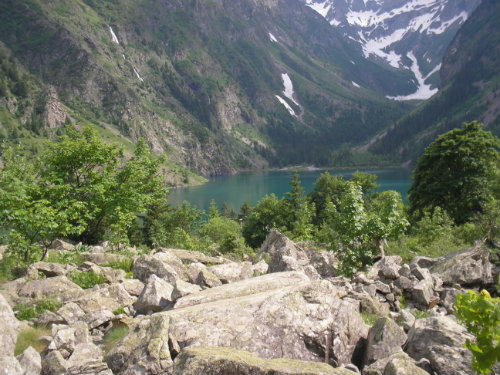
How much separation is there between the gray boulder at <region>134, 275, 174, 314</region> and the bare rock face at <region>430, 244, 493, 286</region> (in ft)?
30.2

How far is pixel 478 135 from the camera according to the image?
32625mm

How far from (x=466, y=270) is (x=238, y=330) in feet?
30.2

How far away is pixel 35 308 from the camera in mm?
8539

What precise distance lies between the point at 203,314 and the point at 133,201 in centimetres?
1290

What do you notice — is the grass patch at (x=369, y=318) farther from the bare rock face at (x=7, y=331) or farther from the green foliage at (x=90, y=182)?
the green foliage at (x=90, y=182)

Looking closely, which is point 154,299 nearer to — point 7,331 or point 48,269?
point 7,331

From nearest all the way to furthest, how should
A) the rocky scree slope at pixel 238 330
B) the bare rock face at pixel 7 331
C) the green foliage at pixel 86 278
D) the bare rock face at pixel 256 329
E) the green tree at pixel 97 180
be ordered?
the rocky scree slope at pixel 238 330 < the bare rock face at pixel 256 329 < the bare rock face at pixel 7 331 < the green foliage at pixel 86 278 < the green tree at pixel 97 180

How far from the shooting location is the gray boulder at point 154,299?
27.6 feet

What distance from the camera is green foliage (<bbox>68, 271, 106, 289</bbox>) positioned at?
1065 cm

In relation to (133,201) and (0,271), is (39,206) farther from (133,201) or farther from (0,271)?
(133,201)

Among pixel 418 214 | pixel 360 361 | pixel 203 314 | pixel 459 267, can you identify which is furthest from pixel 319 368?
pixel 418 214

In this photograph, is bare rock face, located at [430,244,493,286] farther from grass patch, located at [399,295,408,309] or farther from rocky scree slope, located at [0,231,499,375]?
grass patch, located at [399,295,408,309]

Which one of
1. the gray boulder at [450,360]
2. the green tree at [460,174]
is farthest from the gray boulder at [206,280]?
the green tree at [460,174]

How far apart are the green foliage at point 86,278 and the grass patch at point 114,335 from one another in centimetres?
371
